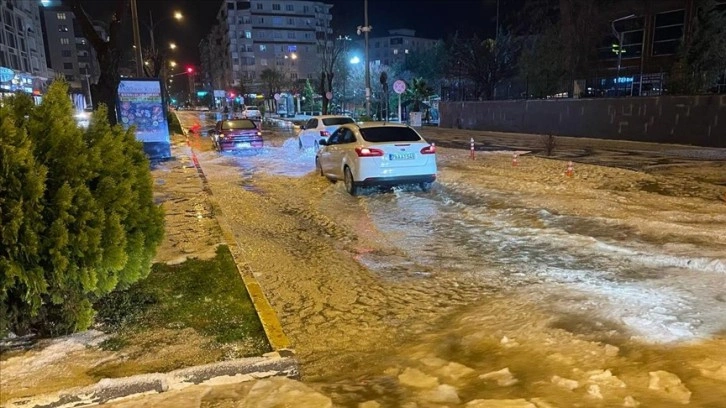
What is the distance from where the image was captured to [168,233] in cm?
827

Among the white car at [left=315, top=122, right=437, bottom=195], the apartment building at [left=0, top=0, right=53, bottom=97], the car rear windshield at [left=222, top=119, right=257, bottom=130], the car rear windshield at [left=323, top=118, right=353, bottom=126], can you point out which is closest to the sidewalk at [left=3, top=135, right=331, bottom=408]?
the white car at [left=315, top=122, right=437, bottom=195]

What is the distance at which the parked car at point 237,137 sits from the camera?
22.4 m

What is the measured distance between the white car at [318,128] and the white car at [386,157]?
960 centimetres

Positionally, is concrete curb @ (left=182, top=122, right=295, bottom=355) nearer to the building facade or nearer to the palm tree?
the building facade

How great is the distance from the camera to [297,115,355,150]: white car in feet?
71.0

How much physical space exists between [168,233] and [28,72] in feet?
303

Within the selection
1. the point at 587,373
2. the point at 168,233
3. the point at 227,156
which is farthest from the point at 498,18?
the point at 587,373

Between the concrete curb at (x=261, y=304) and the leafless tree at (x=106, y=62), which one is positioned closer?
the concrete curb at (x=261, y=304)

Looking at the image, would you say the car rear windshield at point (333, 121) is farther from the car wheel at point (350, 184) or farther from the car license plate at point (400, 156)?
the car license plate at point (400, 156)

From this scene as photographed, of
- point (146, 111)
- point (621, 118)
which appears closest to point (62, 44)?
point (146, 111)

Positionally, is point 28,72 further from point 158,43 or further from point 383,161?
point 383,161

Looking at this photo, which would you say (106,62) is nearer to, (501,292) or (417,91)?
(501,292)

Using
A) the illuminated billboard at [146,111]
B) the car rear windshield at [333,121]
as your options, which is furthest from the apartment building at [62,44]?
the car rear windshield at [333,121]

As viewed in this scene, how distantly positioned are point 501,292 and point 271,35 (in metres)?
121
